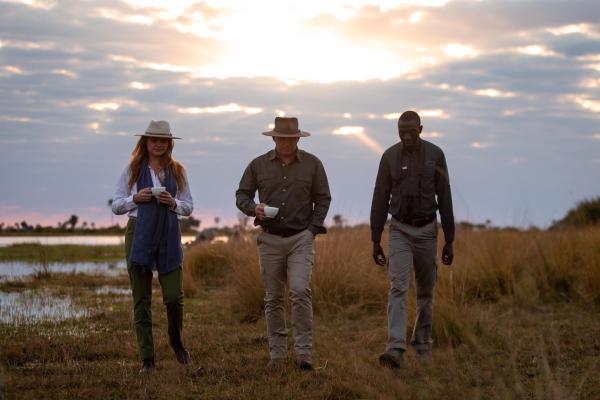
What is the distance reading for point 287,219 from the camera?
8.08m

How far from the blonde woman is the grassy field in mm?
584

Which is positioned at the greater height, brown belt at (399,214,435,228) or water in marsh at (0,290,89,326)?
brown belt at (399,214,435,228)

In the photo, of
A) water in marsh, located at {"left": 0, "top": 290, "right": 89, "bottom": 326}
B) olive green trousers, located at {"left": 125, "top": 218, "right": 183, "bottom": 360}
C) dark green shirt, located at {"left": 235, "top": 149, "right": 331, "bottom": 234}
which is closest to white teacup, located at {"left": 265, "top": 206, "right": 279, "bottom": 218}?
dark green shirt, located at {"left": 235, "top": 149, "right": 331, "bottom": 234}

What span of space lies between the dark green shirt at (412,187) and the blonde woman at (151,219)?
71.0 inches

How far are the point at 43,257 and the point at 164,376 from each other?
14014 mm

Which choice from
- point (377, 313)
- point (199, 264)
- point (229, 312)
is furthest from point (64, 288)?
point (377, 313)

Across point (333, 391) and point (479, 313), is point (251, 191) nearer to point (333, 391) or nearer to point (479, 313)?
point (333, 391)

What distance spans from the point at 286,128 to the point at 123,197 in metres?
1.61

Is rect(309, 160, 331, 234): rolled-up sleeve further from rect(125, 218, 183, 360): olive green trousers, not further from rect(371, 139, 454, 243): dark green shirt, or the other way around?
rect(125, 218, 183, 360): olive green trousers

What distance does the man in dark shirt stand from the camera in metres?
8.28

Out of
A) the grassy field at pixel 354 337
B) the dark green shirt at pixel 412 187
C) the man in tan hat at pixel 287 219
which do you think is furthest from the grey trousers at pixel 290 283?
the dark green shirt at pixel 412 187

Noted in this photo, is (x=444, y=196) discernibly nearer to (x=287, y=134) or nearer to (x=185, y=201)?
(x=287, y=134)

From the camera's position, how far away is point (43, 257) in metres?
21.0

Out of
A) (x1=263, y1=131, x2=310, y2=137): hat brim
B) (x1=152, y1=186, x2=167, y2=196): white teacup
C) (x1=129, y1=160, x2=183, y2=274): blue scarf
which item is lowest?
(x1=129, y1=160, x2=183, y2=274): blue scarf
